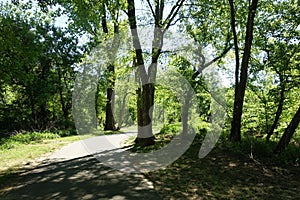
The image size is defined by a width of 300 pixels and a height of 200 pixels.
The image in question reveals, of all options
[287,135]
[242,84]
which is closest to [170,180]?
[287,135]

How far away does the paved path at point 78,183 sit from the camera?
5316 millimetres

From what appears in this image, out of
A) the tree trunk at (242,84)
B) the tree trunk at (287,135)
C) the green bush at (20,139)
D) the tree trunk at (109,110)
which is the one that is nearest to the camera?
the tree trunk at (287,135)

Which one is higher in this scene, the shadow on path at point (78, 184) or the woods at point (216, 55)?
the woods at point (216, 55)

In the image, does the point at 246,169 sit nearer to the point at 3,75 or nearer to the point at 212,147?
the point at 212,147

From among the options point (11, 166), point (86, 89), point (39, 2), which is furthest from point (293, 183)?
point (86, 89)

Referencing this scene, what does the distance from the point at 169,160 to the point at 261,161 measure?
8.73ft

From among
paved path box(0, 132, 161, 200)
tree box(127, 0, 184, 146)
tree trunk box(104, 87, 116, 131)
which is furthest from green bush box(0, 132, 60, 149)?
tree box(127, 0, 184, 146)

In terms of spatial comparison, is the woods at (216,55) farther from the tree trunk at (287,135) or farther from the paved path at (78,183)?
the paved path at (78,183)

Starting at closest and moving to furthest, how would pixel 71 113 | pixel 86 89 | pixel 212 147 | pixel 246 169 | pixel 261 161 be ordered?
pixel 246 169
pixel 261 161
pixel 212 147
pixel 86 89
pixel 71 113

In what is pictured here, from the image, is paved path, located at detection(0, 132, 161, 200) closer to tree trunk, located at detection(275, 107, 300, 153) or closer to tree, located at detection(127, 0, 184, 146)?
tree, located at detection(127, 0, 184, 146)

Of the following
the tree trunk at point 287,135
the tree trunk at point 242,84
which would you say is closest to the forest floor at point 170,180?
the tree trunk at point 287,135

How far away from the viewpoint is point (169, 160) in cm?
838

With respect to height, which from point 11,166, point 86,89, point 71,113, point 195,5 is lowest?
point 11,166

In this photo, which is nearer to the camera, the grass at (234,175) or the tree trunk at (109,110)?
the grass at (234,175)
